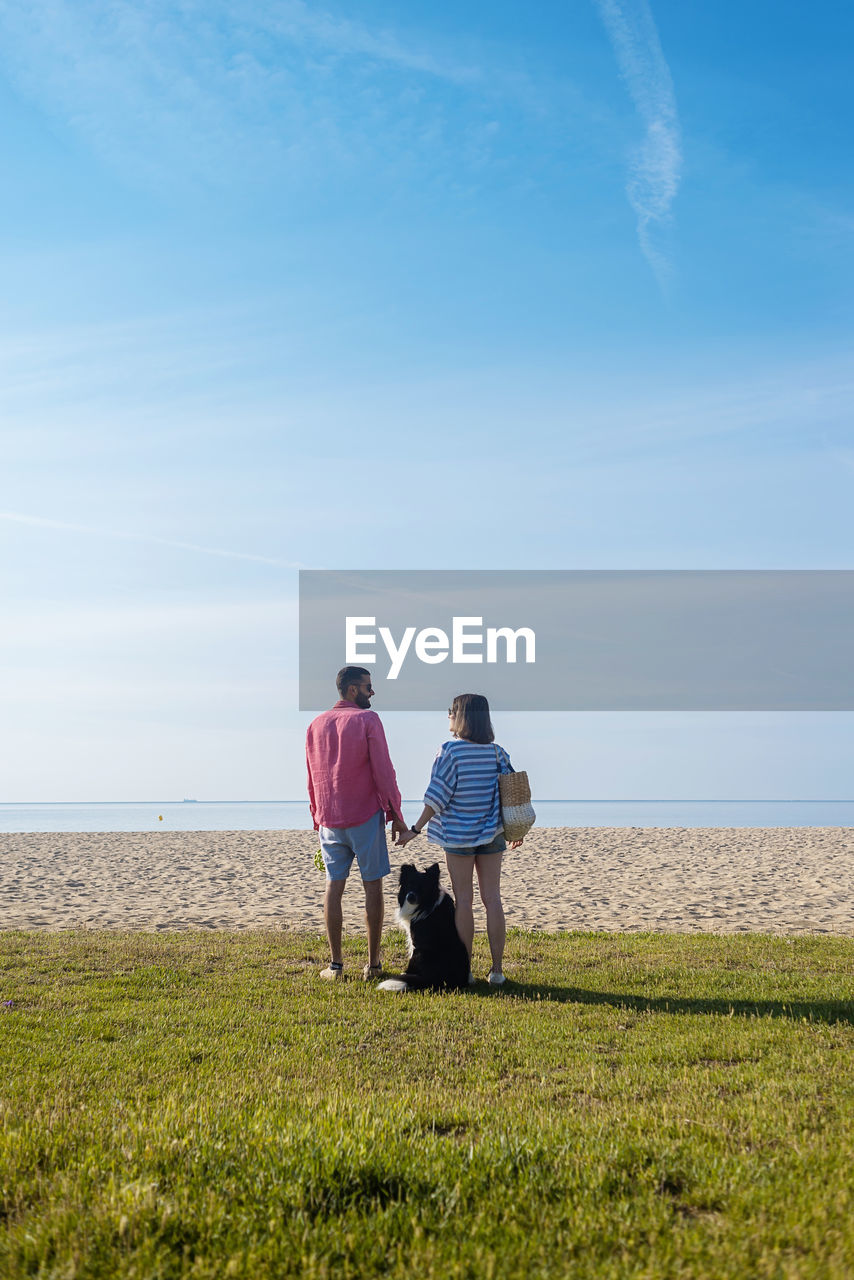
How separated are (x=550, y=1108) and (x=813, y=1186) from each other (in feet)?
5.13

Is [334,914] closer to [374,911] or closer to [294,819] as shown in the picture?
[374,911]

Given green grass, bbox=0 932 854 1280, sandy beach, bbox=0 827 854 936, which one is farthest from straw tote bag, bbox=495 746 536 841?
sandy beach, bbox=0 827 854 936

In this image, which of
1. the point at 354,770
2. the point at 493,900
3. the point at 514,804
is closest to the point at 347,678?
the point at 354,770

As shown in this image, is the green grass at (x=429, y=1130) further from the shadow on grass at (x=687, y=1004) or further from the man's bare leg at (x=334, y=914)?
the man's bare leg at (x=334, y=914)

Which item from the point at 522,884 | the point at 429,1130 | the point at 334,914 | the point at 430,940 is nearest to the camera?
the point at 429,1130

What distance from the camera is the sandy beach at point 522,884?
42.5ft

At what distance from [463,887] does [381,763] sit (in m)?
1.27

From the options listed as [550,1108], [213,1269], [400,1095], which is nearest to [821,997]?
[550,1108]

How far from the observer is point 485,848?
7664 millimetres

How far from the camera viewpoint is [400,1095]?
4637 mm

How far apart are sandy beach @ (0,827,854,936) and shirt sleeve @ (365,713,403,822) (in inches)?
177

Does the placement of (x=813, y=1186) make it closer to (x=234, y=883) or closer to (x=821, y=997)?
(x=821, y=997)

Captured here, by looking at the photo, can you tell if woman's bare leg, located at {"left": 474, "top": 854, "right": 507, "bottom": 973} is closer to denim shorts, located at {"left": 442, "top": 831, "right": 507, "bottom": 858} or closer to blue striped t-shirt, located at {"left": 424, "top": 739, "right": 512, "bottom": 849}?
denim shorts, located at {"left": 442, "top": 831, "right": 507, "bottom": 858}

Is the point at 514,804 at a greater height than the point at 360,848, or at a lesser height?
greater
